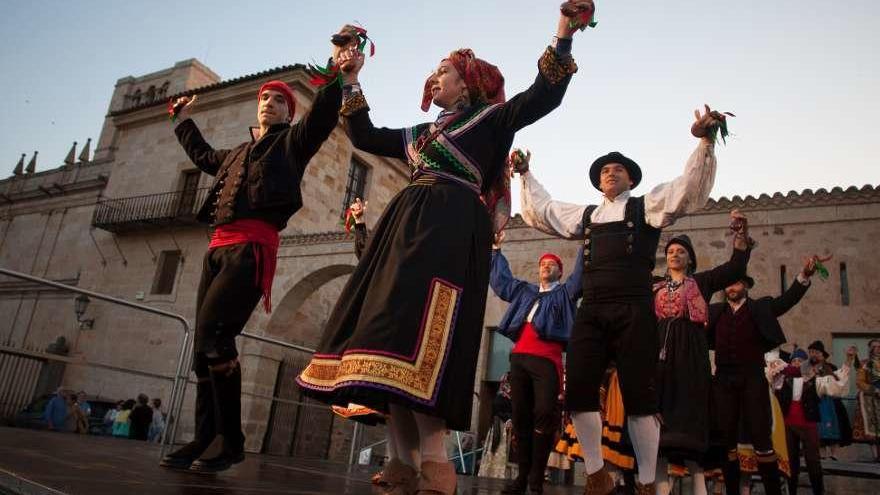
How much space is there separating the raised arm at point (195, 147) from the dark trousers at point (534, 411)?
8.94ft

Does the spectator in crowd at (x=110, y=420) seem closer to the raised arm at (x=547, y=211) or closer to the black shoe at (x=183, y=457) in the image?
the black shoe at (x=183, y=457)

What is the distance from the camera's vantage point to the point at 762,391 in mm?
4949

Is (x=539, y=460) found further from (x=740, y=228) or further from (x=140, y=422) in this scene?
(x=140, y=422)

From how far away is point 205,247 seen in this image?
58.0 ft

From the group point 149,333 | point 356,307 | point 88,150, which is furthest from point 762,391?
point 88,150

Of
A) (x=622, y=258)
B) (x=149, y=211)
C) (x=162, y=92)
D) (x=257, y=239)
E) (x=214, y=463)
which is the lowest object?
(x=214, y=463)

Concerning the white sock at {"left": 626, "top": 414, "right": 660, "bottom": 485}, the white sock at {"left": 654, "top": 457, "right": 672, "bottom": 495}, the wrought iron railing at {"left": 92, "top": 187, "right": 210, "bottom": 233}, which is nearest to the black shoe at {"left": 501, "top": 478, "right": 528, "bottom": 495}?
the white sock at {"left": 654, "top": 457, "right": 672, "bottom": 495}

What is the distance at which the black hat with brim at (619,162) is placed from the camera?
421 cm

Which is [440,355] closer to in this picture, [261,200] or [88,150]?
[261,200]

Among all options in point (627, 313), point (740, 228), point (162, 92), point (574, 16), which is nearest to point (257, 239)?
point (574, 16)

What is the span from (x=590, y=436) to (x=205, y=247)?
15.9m

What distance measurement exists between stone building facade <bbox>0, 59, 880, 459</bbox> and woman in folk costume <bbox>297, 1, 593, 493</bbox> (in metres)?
8.93

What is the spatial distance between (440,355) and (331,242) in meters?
13.2

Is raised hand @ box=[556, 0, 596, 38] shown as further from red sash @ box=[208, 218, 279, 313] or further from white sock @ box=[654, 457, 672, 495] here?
white sock @ box=[654, 457, 672, 495]
